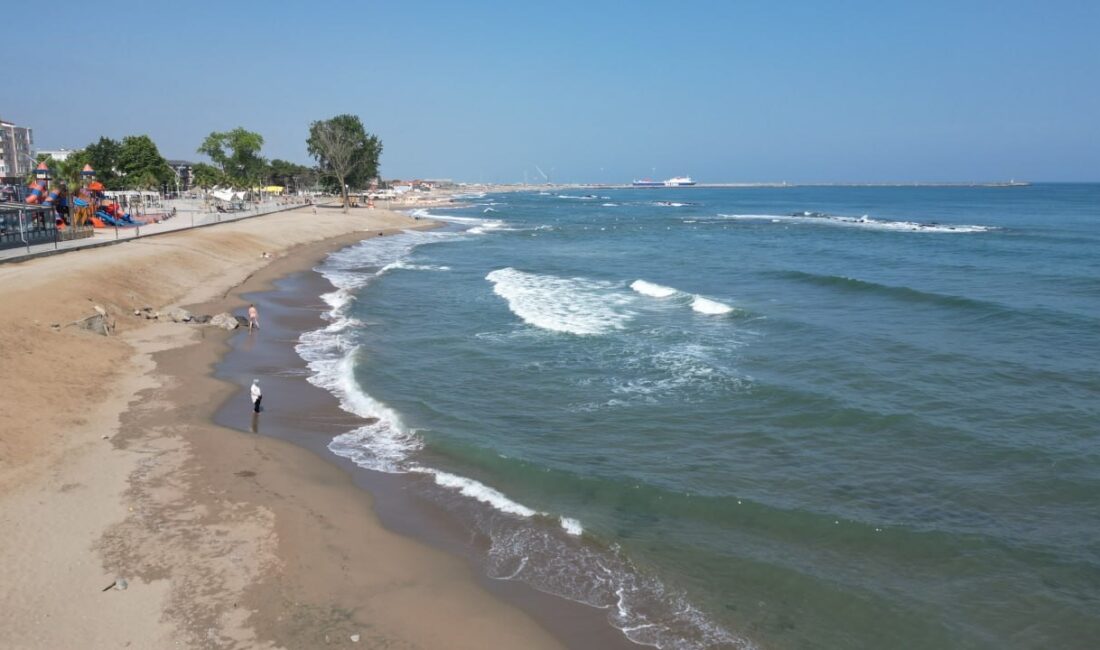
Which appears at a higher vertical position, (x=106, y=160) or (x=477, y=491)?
(x=106, y=160)

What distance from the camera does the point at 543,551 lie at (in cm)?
1112

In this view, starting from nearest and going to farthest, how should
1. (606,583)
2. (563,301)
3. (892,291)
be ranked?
1. (606,583)
2. (563,301)
3. (892,291)

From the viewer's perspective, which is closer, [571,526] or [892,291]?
[571,526]

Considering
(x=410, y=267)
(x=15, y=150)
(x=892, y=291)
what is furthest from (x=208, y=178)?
(x=892, y=291)

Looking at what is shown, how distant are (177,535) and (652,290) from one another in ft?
90.1

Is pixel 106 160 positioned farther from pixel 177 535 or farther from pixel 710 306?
pixel 177 535

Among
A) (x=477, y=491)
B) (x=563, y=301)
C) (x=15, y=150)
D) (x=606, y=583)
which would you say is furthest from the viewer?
(x=15, y=150)

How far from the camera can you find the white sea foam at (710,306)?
2982cm

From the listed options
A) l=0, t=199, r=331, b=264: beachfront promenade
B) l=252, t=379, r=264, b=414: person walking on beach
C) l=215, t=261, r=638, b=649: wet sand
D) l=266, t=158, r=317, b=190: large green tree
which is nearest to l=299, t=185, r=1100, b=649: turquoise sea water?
l=215, t=261, r=638, b=649: wet sand

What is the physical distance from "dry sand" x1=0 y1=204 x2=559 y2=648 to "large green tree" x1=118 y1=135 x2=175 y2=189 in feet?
236

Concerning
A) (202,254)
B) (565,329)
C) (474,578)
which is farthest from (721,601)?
(202,254)

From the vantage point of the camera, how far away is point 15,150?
425 ft

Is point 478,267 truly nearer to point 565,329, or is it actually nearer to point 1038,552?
point 565,329

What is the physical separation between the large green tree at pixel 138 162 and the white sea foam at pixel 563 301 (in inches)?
2329
